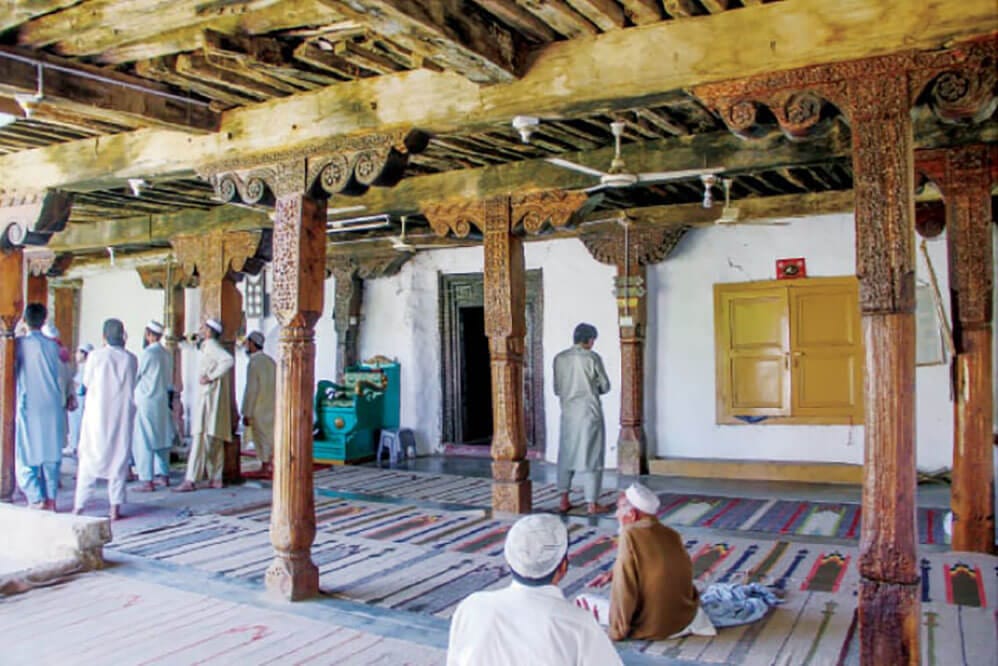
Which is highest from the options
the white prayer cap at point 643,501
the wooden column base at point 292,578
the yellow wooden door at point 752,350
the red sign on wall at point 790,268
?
the red sign on wall at point 790,268

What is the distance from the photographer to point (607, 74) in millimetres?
3691

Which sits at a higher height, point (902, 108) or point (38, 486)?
point (902, 108)

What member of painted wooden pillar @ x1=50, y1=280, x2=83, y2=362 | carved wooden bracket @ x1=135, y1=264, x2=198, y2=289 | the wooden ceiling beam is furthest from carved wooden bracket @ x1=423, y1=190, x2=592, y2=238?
painted wooden pillar @ x1=50, y1=280, x2=83, y2=362

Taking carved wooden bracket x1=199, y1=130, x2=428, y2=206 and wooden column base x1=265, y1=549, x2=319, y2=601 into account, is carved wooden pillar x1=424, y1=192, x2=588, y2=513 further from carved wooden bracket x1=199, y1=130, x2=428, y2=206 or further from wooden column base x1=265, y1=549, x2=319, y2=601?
wooden column base x1=265, y1=549, x2=319, y2=601

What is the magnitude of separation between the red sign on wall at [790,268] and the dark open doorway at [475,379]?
13.8 feet

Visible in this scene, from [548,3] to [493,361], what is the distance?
377 cm

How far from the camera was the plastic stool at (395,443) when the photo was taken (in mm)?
10742

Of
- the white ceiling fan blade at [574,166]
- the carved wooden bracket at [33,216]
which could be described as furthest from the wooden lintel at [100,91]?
the white ceiling fan blade at [574,166]

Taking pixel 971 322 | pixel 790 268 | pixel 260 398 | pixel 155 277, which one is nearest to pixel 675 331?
pixel 790 268

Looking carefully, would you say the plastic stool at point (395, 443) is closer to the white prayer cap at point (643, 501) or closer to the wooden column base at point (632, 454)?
the wooden column base at point (632, 454)

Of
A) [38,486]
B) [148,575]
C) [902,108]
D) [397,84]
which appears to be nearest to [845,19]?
[902,108]

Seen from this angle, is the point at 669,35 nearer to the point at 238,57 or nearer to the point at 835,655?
the point at 238,57

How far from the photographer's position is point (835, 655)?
374cm

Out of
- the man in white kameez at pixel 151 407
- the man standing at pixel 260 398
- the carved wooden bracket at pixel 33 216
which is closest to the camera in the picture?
the carved wooden bracket at pixel 33 216
